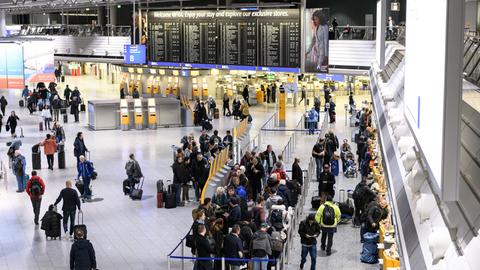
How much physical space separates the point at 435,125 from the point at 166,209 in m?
14.7

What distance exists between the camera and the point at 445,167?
324cm

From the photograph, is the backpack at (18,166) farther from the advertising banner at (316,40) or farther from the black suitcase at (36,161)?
the advertising banner at (316,40)

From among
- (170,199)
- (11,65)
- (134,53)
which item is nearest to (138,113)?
(134,53)

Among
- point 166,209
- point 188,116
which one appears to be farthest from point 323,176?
point 188,116

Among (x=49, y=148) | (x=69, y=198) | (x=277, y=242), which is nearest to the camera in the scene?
(x=277, y=242)

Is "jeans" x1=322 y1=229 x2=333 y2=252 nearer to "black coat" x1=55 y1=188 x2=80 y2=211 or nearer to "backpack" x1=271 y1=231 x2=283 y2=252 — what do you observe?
"backpack" x1=271 y1=231 x2=283 y2=252

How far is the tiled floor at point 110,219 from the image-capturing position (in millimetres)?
13930

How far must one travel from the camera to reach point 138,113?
31.9 metres

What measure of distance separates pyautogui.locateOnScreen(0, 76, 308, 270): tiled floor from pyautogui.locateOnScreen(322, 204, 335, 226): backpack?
9.66 ft

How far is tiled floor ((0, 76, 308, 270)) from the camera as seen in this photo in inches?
548

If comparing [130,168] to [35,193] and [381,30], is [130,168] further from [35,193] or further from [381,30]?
[381,30]

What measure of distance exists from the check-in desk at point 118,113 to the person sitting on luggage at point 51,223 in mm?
16821

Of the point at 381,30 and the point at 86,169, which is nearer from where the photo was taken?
the point at 86,169

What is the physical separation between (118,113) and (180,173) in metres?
14.4
